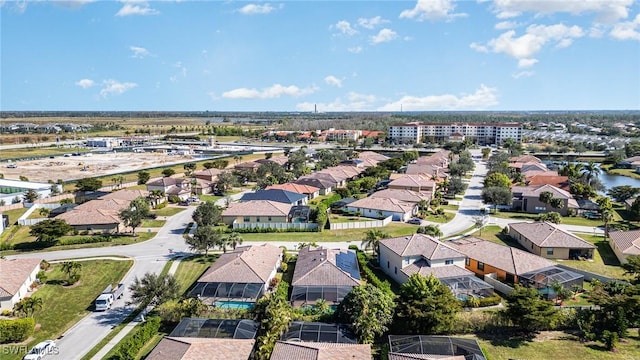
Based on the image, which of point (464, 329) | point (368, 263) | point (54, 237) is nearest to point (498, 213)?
point (368, 263)

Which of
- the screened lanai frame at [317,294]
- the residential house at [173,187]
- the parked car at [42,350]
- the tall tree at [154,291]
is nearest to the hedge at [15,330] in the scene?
the parked car at [42,350]

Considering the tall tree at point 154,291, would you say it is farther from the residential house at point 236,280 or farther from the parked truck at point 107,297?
the parked truck at point 107,297

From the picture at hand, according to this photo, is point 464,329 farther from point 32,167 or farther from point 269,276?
point 32,167

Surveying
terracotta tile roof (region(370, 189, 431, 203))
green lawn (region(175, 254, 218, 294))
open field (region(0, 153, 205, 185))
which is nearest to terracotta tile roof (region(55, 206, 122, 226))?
green lawn (region(175, 254, 218, 294))

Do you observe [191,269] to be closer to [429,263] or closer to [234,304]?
[234,304]

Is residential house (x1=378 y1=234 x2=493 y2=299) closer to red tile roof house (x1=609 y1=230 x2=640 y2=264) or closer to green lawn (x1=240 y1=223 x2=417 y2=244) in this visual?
green lawn (x1=240 y1=223 x2=417 y2=244)

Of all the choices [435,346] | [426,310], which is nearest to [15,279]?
[426,310]
